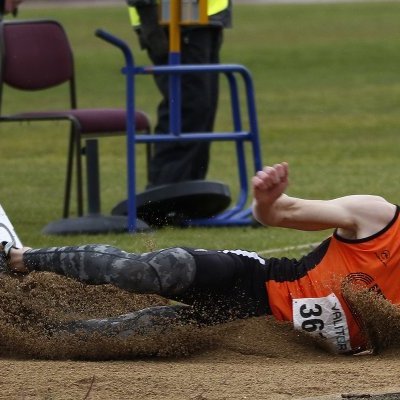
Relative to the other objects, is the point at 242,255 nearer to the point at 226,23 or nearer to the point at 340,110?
the point at 226,23

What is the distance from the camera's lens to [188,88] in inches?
407

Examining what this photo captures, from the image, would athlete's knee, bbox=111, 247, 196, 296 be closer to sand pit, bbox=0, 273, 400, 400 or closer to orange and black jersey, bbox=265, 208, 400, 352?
sand pit, bbox=0, 273, 400, 400

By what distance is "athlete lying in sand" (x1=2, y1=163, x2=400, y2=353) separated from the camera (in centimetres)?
538

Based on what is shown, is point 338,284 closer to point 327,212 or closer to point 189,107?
point 327,212

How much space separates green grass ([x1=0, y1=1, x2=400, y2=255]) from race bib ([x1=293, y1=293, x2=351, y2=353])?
1.23 m

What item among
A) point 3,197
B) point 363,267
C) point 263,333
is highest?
point 363,267

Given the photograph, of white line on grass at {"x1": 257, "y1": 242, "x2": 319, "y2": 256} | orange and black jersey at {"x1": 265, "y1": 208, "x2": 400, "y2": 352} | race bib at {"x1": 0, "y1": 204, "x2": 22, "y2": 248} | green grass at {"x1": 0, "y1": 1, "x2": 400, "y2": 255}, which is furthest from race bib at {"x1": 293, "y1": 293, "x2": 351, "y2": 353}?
white line on grass at {"x1": 257, "y1": 242, "x2": 319, "y2": 256}

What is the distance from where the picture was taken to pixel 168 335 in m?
5.52

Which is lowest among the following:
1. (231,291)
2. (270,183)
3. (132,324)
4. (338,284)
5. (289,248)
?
(289,248)

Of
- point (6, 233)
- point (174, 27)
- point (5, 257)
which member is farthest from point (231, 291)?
point (174, 27)

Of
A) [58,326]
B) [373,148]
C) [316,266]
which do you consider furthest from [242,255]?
[373,148]

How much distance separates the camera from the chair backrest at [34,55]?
10.1 metres

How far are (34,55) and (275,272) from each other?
5120 millimetres

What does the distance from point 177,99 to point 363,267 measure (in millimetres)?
4202
